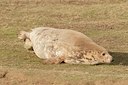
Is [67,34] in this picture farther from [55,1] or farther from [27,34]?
[55,1]

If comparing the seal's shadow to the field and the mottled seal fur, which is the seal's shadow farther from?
the mottled seal fur

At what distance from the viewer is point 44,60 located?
12742mm

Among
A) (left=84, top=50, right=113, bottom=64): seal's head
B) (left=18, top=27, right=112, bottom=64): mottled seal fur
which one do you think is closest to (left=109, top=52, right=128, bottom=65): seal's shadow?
(left=84, top=50, right=113, bottom=64): seal's head

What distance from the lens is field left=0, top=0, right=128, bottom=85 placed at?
10.6 meters

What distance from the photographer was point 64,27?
19438 millimetres

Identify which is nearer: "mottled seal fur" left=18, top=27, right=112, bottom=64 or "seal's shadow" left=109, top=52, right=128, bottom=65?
"mottled seal fur" left=18, top=27, right=112, bottom=64

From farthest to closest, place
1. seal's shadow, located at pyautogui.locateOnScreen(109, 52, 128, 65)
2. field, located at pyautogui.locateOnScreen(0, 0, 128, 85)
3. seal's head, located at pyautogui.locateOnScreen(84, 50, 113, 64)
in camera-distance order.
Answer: seal's shadow, located at pyautogui.locateOnScreen(109, 52, 128, 65)
seal's head, located at pyautogui.locateOnScreen(84, 50, 113, 64)
field, located at pyautogui.locateOnScreen(0, 0, 128, 85)

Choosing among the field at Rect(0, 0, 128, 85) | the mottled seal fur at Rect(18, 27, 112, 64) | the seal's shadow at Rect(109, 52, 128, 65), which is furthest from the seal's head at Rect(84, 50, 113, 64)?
the seal's shadow at Rect(109, 52, 128, 65)

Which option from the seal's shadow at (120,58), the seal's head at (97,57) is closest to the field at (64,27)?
the seal's shadow at (120,58)

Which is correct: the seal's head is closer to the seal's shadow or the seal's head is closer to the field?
the field

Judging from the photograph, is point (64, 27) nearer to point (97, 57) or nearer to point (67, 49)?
point (67, 49)

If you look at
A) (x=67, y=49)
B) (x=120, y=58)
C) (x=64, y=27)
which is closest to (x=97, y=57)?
(x=67, y=49)

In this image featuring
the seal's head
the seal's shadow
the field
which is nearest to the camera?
the field

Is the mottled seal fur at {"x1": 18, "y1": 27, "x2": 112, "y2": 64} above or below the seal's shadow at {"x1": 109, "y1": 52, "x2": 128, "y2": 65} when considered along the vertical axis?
above
